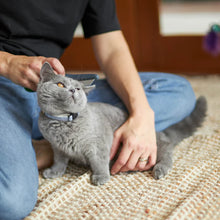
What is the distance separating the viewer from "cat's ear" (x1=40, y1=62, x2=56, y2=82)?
2.60 feet

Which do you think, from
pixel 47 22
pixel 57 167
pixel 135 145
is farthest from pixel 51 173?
pixel 47 22

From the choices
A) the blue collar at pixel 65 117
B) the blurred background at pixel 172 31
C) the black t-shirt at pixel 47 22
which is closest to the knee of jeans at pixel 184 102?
the black t-shirt at pixel 47 22

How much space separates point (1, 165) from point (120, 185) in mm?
372

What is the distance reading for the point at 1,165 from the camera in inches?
32.1

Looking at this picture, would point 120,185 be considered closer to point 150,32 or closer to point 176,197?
point 176,197

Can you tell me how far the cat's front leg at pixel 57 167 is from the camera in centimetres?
102

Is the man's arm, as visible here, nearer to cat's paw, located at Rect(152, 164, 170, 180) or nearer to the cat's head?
cat's paw, located at Rect(152, 164, 170, 180)

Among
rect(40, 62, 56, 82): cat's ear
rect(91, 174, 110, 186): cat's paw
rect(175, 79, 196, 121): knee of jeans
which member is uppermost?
rect(40, 62, 56, 82): cat's ear

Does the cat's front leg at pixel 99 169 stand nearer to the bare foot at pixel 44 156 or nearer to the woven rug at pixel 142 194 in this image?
the woven rug at pixel 142 194

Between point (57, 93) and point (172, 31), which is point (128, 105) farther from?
point (172, 31)

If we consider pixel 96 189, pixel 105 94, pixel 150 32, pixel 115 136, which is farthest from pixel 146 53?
pixel 96 189

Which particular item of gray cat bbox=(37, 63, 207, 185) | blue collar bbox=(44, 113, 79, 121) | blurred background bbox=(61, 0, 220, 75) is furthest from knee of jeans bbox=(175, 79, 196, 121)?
blurred background bbox=(61, 0, 220, 75)

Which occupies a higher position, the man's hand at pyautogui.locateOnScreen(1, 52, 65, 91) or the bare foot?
the man's hand at pyautogui.locateOnScreen(1, 52, 65, 91)

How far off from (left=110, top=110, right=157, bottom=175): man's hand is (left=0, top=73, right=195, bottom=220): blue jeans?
14cm
